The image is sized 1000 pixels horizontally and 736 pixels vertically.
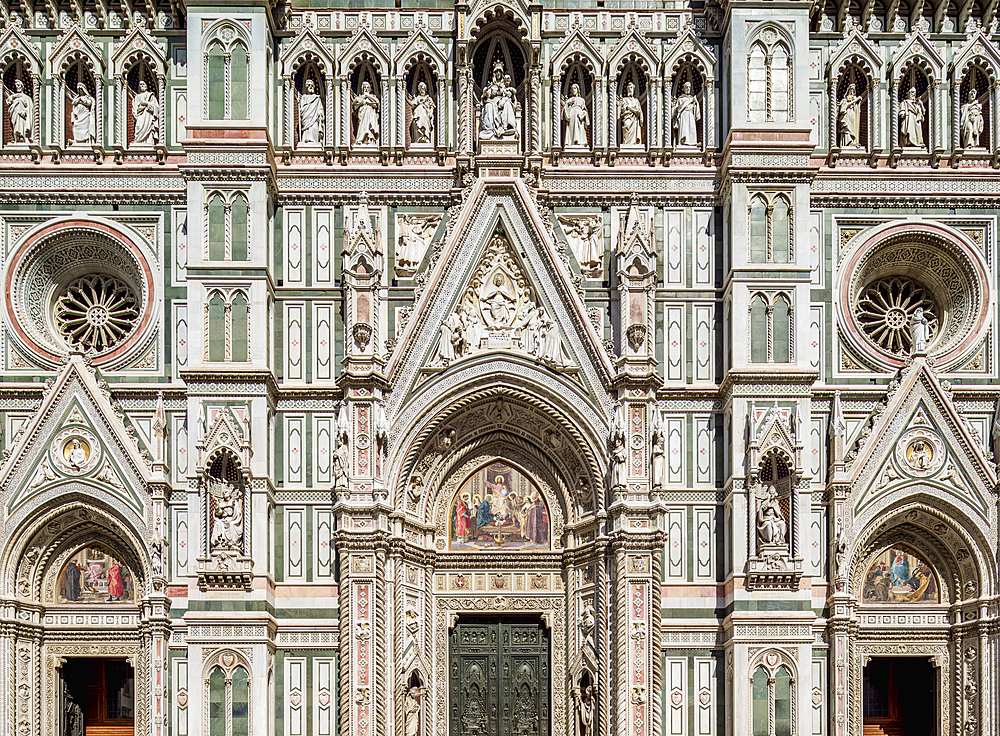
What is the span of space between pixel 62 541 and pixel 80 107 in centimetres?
766

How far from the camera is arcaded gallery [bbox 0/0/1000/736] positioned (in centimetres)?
2353

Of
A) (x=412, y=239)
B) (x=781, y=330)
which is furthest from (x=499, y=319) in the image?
(x=781, y=330)

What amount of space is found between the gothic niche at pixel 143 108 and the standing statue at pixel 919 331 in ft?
45.2

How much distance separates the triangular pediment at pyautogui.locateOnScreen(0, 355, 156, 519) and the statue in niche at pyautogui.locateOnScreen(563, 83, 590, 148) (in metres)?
9.30

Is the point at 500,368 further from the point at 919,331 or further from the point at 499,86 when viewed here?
the point at 919,331

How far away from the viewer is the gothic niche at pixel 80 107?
2494cm

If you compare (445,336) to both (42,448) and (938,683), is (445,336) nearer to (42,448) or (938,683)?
(42,448)

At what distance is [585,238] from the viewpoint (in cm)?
2491

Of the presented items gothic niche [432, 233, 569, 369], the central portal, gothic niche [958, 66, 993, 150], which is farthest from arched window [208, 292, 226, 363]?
gothic niche [958, 66, 993, 150]

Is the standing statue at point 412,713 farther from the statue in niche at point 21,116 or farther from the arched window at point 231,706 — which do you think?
the statue in niche at point 21,116

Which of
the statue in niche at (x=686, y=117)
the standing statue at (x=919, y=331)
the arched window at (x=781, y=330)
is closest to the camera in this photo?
the arched window at (x=781, y=330)

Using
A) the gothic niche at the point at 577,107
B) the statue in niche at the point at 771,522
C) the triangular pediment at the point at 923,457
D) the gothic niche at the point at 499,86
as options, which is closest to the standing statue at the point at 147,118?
the gothic niche at the point at 499,86

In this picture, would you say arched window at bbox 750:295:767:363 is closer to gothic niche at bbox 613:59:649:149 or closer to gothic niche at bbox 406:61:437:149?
gothic niche at bbox 613:59:649:149

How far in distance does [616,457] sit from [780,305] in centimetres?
383
